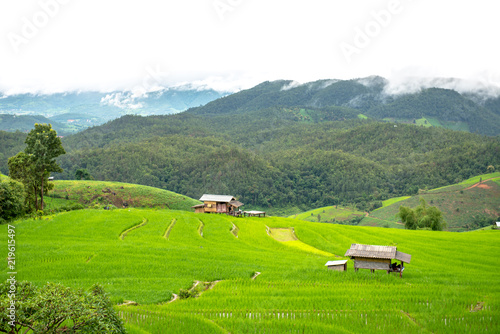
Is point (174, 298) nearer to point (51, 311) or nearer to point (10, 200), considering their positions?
point (51, 311)

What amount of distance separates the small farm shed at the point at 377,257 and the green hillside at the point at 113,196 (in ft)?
223

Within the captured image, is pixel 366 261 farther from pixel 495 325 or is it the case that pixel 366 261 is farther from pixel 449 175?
pixel 449 175

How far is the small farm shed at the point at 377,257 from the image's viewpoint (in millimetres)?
25203

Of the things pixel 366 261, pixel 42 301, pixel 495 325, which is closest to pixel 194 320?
pixel 42 301

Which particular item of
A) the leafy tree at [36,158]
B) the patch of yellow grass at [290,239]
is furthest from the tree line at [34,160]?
the patch of yellow grass at [290,239]

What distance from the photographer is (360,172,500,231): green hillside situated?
10766 centimetres

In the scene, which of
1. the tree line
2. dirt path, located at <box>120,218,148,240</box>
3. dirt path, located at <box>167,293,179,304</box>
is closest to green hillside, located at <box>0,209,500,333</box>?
dirt path, located at <box>167,293,179,304</box>

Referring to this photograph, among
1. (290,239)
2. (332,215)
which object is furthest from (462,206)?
(290,239)

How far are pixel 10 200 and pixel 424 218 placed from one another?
67.0 m

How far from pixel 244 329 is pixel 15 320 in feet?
26.5

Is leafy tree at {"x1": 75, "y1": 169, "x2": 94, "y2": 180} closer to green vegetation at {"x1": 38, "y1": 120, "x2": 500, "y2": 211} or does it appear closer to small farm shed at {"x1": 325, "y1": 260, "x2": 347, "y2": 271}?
green vegetation at {"x1": 38, "y1": 120, "x2": 500, "y2": 211}

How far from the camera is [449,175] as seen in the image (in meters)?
158

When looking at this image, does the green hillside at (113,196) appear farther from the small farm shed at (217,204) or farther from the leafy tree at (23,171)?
the small farm shed at (217,204)

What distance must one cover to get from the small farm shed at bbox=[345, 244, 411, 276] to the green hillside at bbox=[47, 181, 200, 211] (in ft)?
223
